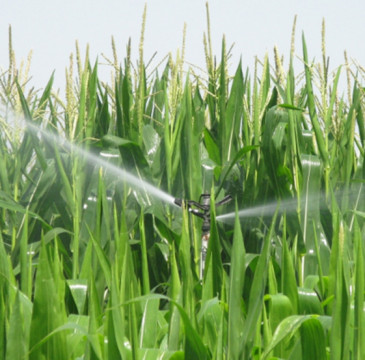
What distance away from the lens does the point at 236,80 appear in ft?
9.26

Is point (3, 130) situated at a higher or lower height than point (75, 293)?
higher

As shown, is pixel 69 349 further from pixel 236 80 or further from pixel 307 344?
pixel 236 80

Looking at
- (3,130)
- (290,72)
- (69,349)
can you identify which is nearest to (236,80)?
(290,72)

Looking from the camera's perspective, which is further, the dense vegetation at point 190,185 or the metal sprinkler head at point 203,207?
the metal sprinkler head at point 203,207

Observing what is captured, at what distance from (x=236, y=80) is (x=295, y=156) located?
47cm

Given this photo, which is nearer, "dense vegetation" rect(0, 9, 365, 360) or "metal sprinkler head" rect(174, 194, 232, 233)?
"dense vegetation" rect(0, 9, 365, 360)

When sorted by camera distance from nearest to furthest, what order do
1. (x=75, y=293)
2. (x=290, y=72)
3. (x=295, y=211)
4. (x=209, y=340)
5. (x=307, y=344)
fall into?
(x=307, y=344) → (x=209, y=340) → (x=75, y=293) → (x=295, y=211) → (x=290, y=72)

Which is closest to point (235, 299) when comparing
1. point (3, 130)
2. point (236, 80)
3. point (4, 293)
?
point (4, 293)

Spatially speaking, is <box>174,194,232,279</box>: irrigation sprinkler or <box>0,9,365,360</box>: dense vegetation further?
<box>174,194,232,279</box>: irrigation sprinkler

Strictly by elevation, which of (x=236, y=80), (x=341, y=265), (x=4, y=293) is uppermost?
(x=236, y=80)

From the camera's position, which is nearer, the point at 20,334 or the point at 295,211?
the point at 20,334

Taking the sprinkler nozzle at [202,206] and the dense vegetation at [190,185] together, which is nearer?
the dense vegetation at [190,185]

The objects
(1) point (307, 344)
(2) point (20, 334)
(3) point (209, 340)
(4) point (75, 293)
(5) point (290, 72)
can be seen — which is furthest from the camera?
(5) point (290, 72)

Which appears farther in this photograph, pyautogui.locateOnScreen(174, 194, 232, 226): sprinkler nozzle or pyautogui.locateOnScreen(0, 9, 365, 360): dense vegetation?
pyautogui.locateOnScreen(174, 194, 232, 226): sprinkler nozzle
